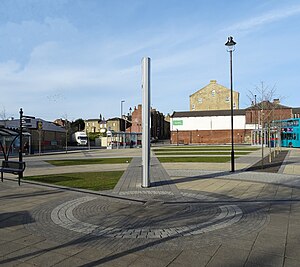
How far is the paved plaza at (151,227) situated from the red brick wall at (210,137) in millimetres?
59811

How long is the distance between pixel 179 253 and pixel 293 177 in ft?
33.0

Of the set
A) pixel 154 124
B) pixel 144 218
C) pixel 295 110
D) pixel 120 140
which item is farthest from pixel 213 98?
pixel 144 218

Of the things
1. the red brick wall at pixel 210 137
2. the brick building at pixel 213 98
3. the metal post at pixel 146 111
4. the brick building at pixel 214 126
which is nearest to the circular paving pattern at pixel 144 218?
the metal post at pixel 146 111

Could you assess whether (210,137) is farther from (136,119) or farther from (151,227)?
(151,227)

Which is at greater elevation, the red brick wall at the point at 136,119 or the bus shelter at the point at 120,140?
the red brick wall at the point at 136,119

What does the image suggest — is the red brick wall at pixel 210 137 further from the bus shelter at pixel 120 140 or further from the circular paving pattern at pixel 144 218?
the circular paving pattern at pixel 144 218

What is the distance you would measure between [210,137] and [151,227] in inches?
2590

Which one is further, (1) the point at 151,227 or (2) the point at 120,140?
(2) the point at 120,140

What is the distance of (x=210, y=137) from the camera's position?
69.6 m

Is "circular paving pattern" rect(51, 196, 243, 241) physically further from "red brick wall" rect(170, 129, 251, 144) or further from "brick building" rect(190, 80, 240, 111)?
"brick building" rect(190, 80, 240, 111)

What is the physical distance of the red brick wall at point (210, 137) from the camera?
67.3 m

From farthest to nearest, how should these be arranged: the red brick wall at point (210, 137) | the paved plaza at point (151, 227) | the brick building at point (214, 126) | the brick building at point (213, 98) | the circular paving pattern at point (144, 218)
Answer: the brick building at point (213, 98), the red brick wall at point (210, 137), the brick building at point (214, 126), the circular paving pattern at point (144, 218), the paved plaza at point (151, 227)

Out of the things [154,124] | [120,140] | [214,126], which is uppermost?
[154,124]

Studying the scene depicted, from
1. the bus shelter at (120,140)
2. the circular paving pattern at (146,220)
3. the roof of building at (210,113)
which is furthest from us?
the roof of building at (210,113)
